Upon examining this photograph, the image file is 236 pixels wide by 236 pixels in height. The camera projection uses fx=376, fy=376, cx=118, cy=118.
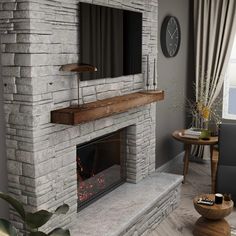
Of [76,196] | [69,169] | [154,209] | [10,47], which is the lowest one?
[154,209]

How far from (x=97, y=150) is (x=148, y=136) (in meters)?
0.83

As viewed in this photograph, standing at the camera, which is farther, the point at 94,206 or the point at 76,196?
the point at 94,206

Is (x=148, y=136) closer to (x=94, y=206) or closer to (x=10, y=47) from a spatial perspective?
(x=94, y=206)

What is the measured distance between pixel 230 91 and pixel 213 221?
258 centimetres

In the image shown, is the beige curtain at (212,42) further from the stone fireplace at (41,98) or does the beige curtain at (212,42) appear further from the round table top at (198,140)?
the stone fireplace at (41,98)

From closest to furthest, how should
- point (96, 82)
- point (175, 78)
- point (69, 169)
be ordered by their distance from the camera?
point (69, 169), point (96, 82), point (175, 78)

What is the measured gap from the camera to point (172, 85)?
5148mm

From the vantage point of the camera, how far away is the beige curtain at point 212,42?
16.9 feet

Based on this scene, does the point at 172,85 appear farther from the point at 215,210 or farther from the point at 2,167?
the point at 2,167

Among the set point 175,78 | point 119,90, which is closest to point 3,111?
point 119,90

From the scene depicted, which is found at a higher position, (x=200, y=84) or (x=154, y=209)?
(x=200, y=84)

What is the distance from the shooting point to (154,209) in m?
3.59

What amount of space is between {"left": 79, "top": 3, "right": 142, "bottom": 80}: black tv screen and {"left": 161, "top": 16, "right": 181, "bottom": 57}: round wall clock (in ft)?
3.32

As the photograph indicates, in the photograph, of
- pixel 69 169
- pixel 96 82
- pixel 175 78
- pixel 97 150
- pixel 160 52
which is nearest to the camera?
pixel 69 169
